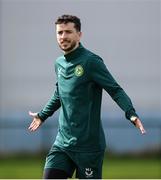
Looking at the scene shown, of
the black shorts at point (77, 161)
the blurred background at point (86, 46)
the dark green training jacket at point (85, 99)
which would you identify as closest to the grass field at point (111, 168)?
the blurred background at point (86, 46)

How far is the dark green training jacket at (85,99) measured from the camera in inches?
335

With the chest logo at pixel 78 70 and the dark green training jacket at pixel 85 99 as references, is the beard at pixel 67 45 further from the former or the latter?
the chest logo at pixel 78 70

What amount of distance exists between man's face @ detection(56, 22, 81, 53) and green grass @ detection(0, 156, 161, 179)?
8.54 m

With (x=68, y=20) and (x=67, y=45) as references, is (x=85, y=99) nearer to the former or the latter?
(x=67, y=45)

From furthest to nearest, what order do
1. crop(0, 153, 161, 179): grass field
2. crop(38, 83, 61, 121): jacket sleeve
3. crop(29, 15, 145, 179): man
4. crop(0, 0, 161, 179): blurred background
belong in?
crop(0, 0, 161, 179): blurred background, crop(0, 153, 161, 179): grass field, crop(38, 83, 61, 121): jacket sleeve, crop(29, 15, 145, 179): man

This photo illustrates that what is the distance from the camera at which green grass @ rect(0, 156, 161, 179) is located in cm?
1760

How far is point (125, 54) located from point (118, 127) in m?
5.25

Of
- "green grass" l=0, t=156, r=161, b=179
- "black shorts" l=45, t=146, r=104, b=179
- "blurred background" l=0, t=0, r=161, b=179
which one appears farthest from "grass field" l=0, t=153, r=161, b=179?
"black shorts" l=45, t=146, r=104, b=179

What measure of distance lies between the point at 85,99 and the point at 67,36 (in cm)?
62

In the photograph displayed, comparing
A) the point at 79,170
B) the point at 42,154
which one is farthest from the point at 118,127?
the point at 79,170

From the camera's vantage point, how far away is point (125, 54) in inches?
1038

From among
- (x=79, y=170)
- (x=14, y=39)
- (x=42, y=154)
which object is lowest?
(x=42, y=154)

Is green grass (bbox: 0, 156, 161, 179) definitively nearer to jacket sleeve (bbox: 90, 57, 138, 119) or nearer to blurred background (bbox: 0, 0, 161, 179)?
blurred background (bbox: 0, 0, 161, 179)

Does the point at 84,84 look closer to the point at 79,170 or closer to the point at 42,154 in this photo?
the point at 79,170
